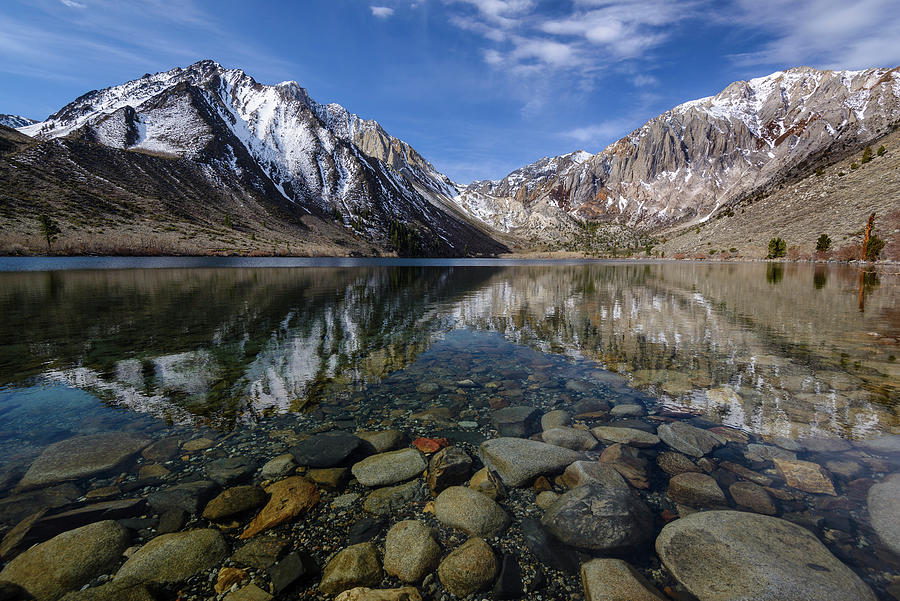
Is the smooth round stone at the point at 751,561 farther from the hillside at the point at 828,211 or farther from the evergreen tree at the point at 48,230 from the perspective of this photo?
the evergreen tree at the point at 48,230

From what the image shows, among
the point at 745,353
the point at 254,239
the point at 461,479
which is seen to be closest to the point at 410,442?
the point at 461,479

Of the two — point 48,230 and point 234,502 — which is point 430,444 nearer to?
point 234,502

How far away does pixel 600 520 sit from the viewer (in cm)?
664

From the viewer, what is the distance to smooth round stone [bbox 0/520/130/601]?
17.1 ft

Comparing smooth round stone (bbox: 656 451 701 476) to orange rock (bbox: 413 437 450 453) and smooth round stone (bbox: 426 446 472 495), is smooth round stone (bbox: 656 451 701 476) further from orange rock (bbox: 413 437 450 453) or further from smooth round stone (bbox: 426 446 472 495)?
orange rock (bbox: 413 437 450 453)

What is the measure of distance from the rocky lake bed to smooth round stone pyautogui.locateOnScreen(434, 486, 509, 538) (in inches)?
1.1

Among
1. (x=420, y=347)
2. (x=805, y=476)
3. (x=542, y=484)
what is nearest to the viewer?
(x=805, y=476)

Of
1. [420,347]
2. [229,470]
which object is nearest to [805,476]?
[229,470]

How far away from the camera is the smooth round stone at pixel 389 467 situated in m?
8.30

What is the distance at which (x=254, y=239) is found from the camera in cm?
17288

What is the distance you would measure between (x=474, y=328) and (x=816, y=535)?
19.5 metres

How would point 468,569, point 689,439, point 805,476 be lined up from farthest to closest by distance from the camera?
point 689,439, point 805,476, point 468,569

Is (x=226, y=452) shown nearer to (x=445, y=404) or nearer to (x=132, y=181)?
(x=445, y=404)

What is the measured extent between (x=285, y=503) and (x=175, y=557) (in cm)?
182
